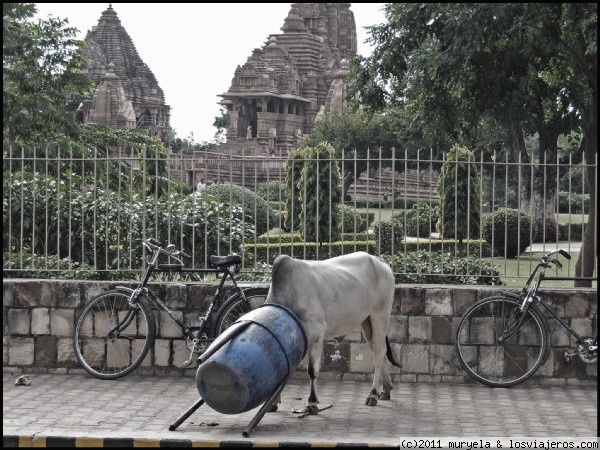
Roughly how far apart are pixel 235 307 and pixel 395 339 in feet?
4.88

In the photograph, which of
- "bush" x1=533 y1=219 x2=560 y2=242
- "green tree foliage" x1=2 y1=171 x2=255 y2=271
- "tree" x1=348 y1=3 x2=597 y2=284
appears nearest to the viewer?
"bush" x1=533 y1=219 x2=560 y2=242

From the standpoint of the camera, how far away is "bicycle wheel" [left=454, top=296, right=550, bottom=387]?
1038 centimetres

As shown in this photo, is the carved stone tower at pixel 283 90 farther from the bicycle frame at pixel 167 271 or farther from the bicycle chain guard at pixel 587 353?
the bicycle chain guard at pixel 587 353

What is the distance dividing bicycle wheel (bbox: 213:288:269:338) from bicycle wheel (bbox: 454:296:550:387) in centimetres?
180

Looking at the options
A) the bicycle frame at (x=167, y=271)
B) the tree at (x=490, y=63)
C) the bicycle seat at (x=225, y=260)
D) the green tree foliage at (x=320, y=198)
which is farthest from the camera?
the tree at (x=490, y=63)

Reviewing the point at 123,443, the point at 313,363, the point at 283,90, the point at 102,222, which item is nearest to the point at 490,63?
the point at 102,222

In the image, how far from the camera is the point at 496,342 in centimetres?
1044

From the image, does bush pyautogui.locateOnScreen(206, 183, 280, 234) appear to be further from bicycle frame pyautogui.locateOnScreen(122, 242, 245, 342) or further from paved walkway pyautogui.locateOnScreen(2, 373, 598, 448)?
paved walkway pyautogui.locateOnScreen(2, 373, 598, 448)

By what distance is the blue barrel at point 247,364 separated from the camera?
25.1ft

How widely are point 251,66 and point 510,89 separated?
62.6m

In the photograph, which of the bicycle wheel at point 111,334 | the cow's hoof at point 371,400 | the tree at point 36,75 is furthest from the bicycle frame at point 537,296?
the tree at point 36,75

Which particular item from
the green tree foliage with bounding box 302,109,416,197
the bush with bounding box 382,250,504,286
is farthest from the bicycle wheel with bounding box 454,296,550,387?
the green tree foliage with bounding box 302,109,416,197

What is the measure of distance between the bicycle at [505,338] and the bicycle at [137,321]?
187 centimetres

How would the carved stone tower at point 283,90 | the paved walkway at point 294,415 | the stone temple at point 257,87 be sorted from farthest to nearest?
the carved stone tower at point 283,90 < the stone temple at point 257,87 < the paved walkway at point 294,415
